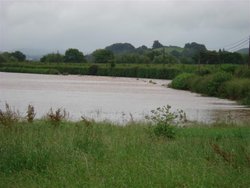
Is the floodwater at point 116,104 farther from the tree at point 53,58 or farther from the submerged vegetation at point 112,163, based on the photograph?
the tree at point 53,58

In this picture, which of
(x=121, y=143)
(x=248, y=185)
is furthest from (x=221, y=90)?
(x=248, y=185)

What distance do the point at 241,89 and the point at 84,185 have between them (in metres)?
35.0

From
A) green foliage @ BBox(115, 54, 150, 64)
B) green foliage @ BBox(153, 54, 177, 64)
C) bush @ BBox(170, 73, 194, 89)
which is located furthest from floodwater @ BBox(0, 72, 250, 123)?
green foliage @ BBox(115, 54, 150, 64)

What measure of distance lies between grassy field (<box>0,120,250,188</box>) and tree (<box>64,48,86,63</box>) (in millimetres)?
121288

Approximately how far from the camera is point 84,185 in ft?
23.1

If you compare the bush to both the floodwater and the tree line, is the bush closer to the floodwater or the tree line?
the floodwater

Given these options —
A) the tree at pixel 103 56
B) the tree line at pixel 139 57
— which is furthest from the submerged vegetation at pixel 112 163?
the tree at pixel 103 56

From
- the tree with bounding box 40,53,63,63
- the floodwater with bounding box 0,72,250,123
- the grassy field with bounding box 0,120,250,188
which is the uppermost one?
the tree with bounding box 40,53,63,63

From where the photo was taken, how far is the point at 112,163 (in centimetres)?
854

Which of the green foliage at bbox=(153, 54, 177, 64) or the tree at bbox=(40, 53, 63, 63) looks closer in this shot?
the green foliage at bbox=(153, 54, 177, 64)

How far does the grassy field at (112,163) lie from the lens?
287 inches

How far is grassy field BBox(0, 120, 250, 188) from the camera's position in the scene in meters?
7.30

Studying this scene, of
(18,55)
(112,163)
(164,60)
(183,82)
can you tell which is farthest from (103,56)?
(112,163)

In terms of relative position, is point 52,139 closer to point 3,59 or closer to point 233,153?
point 233,153
